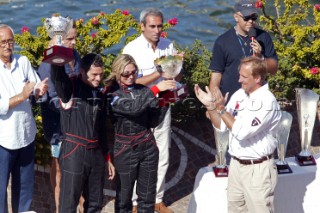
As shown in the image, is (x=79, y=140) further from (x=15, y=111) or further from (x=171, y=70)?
(x=171, y=70)

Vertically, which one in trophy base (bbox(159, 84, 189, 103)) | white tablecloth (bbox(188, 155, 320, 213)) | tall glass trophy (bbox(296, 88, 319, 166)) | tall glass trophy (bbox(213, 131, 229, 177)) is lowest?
white tablecloth (bbox(188, 155, 320, 213))

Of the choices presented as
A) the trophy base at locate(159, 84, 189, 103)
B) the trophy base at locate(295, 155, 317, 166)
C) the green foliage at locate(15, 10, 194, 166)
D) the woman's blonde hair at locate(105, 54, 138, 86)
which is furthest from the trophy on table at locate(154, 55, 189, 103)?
the green foliage at locate(15, 10, 194, 166)

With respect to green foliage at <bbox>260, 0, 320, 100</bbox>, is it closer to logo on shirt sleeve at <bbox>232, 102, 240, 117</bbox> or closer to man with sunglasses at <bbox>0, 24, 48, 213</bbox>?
logo on shirt sleeve at <bbox>232, 102, 240, 117</bbox>

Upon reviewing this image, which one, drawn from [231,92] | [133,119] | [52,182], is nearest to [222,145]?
[231,92]

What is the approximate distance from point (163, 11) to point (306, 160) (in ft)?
29.0

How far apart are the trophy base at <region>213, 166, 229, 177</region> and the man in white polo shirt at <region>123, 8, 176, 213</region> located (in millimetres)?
605

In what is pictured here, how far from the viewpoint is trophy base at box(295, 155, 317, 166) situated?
7477 mm

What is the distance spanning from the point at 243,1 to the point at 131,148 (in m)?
1.87

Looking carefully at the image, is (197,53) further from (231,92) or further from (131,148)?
(131,148)

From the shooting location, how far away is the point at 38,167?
8.09m

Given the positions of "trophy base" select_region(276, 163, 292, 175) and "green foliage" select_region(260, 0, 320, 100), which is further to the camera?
"green foliage" select_region(260, 0, 320, 100)

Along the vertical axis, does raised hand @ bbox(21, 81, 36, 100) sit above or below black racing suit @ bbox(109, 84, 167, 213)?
above

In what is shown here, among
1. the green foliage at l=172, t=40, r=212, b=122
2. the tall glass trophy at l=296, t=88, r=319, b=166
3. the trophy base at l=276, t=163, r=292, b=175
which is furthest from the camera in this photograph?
the green foliage at l=172, t=40, r=212, b=122

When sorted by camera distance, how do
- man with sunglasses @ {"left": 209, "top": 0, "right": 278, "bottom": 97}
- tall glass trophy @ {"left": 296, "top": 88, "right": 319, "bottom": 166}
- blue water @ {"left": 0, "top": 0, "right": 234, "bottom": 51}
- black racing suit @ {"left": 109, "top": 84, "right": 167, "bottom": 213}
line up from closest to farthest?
black racing suit @ {"left": 109, "top": 84, "right": 167, "bottom": 213}, man with sunglasses @ {"left": 209, "top": 0, "right": 278, "bottom": 97}, tall glass trophy @ {"left": 296, "top": 88, "right": 319, "bottom": 166}, blue water @ {"left": 0, "top": 0, "right": 234, "bottom": 51}
